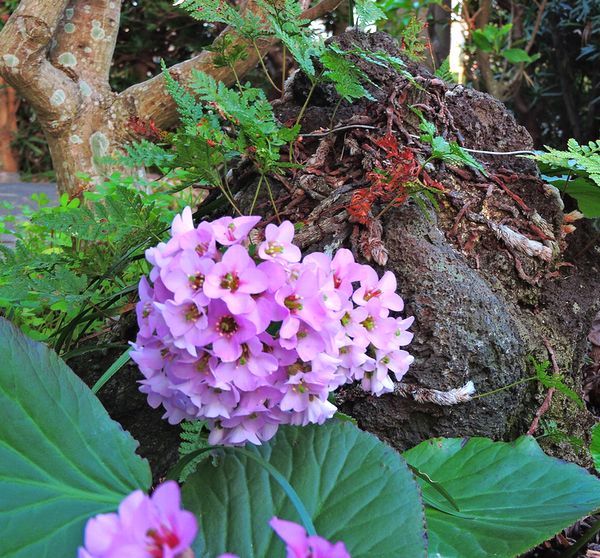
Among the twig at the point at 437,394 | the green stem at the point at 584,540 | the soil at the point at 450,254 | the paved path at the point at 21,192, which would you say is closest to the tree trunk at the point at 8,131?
the paved path at the point at 21,192

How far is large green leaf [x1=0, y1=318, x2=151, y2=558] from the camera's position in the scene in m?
0.56

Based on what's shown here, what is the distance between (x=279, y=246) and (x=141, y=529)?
373 millimetres

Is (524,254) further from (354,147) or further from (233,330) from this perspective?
(233,330)

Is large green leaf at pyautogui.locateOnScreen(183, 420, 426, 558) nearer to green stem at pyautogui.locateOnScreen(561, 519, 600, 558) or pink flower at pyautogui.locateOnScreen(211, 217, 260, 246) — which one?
pink flower at pyautogui.locateOnScreen(211, 217, 260, 246)

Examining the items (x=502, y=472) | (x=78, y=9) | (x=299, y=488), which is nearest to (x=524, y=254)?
(x=502, y=472)

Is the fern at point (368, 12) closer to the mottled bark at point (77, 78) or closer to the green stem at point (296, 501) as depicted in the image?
the green stem at point (296, 501)

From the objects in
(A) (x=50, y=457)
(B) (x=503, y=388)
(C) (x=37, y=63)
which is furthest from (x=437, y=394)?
(C) (x=37, y=63)

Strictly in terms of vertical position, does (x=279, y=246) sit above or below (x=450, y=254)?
above

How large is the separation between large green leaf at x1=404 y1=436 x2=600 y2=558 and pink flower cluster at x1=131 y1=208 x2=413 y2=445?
253 millimetres

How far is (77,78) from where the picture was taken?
3.12 meters

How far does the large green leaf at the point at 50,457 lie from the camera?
56 centimetres

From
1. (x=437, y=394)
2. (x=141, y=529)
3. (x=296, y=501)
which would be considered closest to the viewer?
(x=141, y=529)

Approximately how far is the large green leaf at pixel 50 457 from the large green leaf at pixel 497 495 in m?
0.42

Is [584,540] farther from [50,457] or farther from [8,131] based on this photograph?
[8,131]
